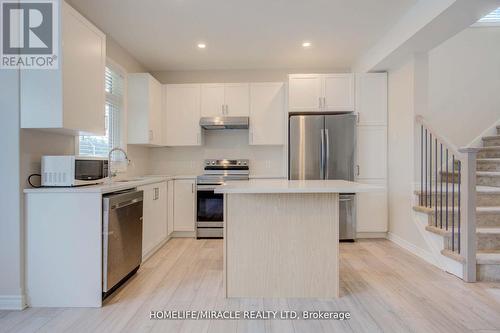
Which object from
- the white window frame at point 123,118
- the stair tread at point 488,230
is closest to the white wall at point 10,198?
the white window frame at point 123,118

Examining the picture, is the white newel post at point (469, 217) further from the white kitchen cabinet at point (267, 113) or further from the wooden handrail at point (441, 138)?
the white kitchen cabinet at point (267, 113)

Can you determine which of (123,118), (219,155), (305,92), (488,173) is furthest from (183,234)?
(488,173)

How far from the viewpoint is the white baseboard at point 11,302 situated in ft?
6.51

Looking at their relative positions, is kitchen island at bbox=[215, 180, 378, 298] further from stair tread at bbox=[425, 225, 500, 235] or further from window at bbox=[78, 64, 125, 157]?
window at bbox=[78, 64, 125, 157]

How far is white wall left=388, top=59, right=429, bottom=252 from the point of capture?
10.7 ft

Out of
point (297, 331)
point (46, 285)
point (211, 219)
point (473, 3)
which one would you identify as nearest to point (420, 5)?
point (473, 3)

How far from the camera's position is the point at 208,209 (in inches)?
154

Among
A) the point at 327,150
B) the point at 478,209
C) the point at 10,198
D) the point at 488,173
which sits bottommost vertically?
the point at 478,209

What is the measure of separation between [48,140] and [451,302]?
3622 mm

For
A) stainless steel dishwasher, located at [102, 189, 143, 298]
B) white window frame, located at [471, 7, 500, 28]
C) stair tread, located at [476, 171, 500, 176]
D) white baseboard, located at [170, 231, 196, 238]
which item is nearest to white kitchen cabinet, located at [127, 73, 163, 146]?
stainless steel dishwasher, located at [102, 189, 143, 298]

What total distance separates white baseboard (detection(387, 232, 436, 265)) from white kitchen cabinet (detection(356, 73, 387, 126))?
1644mm

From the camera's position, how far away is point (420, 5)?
251 centimetres

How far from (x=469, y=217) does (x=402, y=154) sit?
4.04 feet

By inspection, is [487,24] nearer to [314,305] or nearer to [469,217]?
[469,217]
